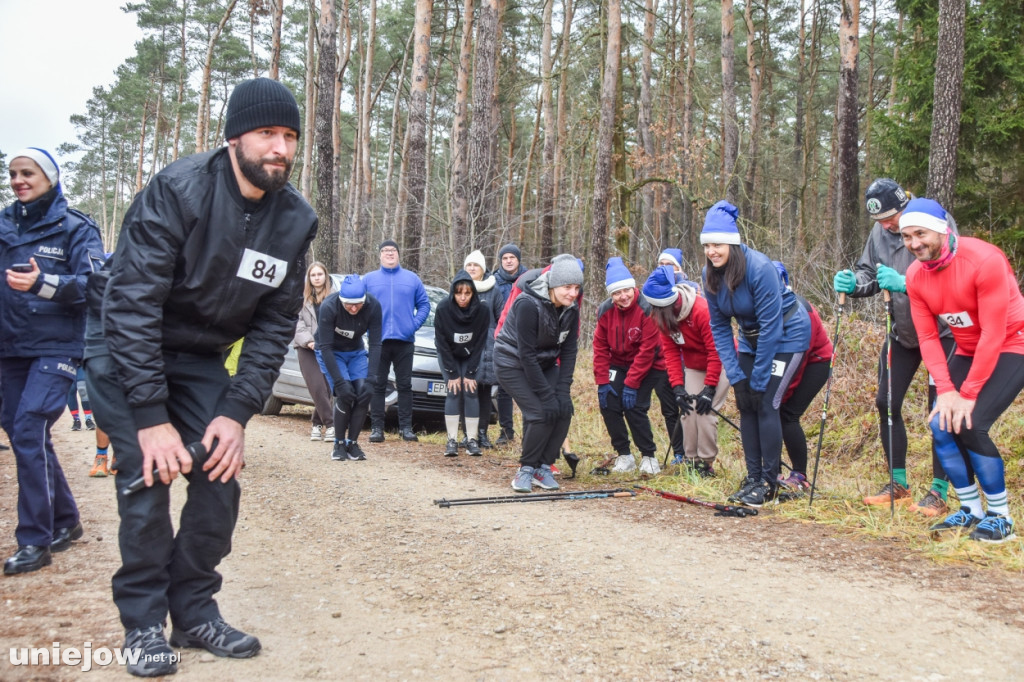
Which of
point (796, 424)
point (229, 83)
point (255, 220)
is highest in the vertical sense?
point (229, 83)

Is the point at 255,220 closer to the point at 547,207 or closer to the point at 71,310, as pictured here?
the point at 71,310

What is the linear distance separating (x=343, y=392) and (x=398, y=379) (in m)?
1.32

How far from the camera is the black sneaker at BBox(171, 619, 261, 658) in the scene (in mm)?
3361

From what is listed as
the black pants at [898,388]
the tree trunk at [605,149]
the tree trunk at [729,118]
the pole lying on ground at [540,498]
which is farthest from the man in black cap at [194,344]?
the tree trunk at [729,118]

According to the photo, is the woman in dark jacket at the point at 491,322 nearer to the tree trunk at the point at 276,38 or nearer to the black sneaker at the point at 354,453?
the black sneaker at the point at 354,453

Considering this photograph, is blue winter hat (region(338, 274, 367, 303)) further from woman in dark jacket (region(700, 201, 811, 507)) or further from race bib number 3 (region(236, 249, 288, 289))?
race bib number 3 (region(236, 249, 288, 289))

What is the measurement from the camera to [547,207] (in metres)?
26.6

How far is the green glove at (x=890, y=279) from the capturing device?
5.93 meters

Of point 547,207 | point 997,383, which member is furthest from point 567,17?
point 997,383

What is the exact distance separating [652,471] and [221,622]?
5055 mm

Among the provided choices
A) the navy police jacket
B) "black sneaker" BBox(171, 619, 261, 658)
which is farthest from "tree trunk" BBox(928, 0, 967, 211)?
"black sneaker" BBox(171, 619, 261, 658)

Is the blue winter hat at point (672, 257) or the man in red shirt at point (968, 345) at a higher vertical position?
the blue winter hat at point (672, 257)

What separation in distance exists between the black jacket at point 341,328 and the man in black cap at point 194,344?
5.34 m

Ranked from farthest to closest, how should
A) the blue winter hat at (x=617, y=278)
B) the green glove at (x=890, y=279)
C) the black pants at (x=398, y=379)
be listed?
the black pants at (x=398, y=379), the blue winter hat at (x=617, y=278), the green glove at (x=890, y=279)
